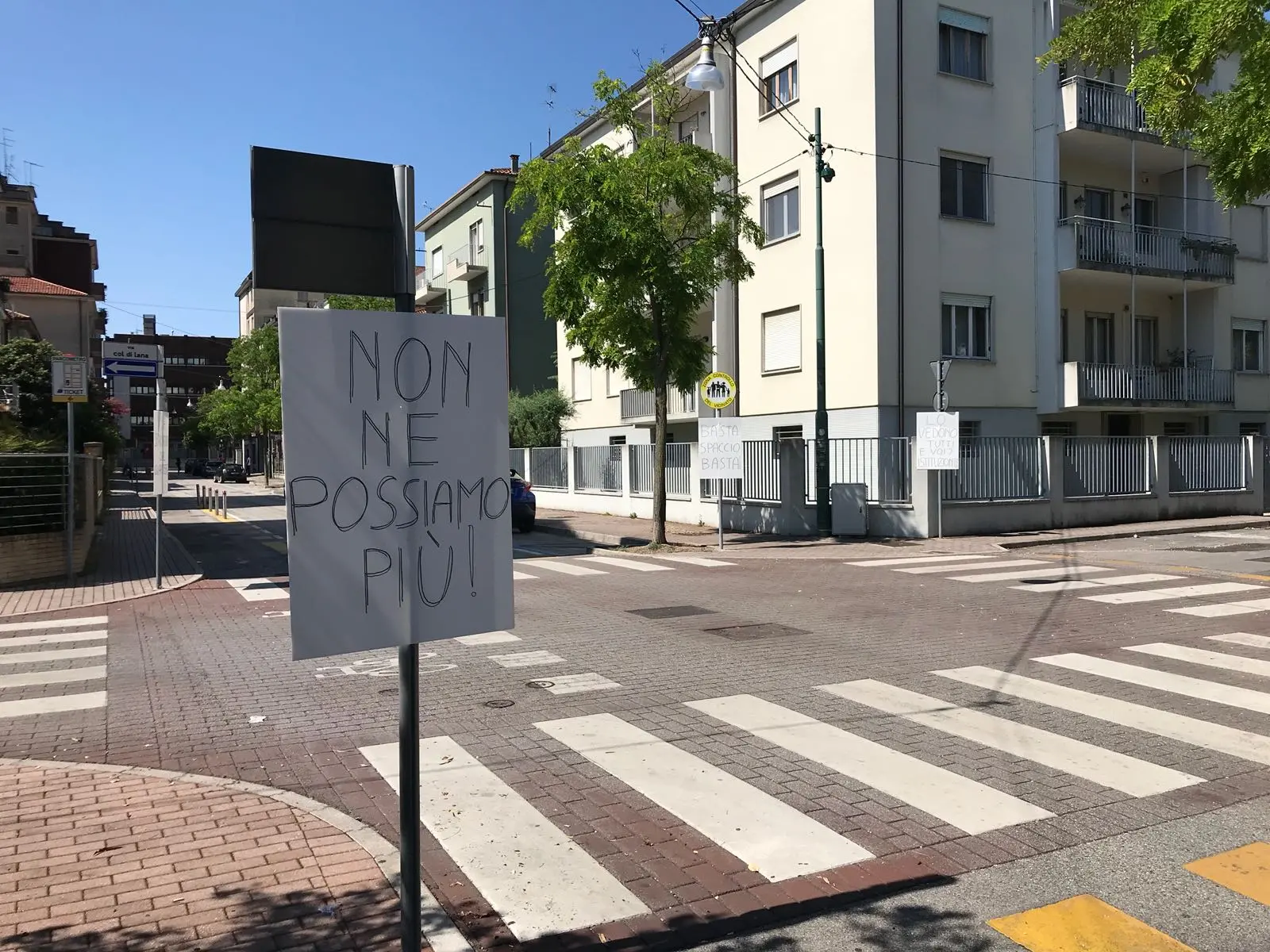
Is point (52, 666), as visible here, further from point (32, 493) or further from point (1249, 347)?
point (1249, 347)

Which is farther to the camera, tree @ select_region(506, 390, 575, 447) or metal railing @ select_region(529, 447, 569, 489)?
tree @ select_region(506, 390, 575, 447)

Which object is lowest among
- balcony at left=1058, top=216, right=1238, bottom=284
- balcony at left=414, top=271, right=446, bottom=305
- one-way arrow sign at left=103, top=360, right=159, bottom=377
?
one-way arrow sign at left=103, top=360, right=159, bottom=377

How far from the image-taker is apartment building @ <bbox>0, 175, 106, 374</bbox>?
179ft

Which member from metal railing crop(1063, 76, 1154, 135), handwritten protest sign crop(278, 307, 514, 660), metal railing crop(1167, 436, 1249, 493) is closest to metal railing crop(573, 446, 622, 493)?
metal railing crop(1167, 436, 1249, 493)

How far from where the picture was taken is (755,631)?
10.4m

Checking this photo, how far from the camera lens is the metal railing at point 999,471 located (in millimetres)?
21234

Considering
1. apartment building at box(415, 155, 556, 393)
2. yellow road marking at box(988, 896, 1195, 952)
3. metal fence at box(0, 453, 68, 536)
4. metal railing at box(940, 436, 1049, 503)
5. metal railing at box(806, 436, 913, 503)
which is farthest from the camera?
apartment building at box(415, 155, 556, 393)

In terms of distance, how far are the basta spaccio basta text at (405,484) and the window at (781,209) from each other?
23.8 meters

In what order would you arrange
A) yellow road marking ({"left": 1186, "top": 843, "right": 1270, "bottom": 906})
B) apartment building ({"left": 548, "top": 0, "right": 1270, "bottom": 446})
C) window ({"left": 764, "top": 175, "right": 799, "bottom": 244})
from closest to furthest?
1. yellow road marking ({"left": 1186, "top": 843, "right": 1270, "bottom": 906})
2. apartment building ({"left": 548, "top": 0, "right": 1270, "bottom": 446})
3. window ({"left": 764, "top": 175, "right": 799, "bottom": 244})

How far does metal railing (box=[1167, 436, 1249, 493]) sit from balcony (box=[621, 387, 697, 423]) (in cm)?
1220

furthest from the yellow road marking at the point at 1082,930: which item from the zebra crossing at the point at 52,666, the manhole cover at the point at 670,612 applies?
the manhole cover at the point at 670,612

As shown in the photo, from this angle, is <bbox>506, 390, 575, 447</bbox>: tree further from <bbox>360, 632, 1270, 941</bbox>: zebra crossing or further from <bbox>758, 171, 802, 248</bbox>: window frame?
<bbox>360, 632, 1270, 941</bbox>: zebra crossing

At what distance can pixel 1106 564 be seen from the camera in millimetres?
16172

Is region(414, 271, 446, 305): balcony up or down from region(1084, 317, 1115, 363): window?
up
